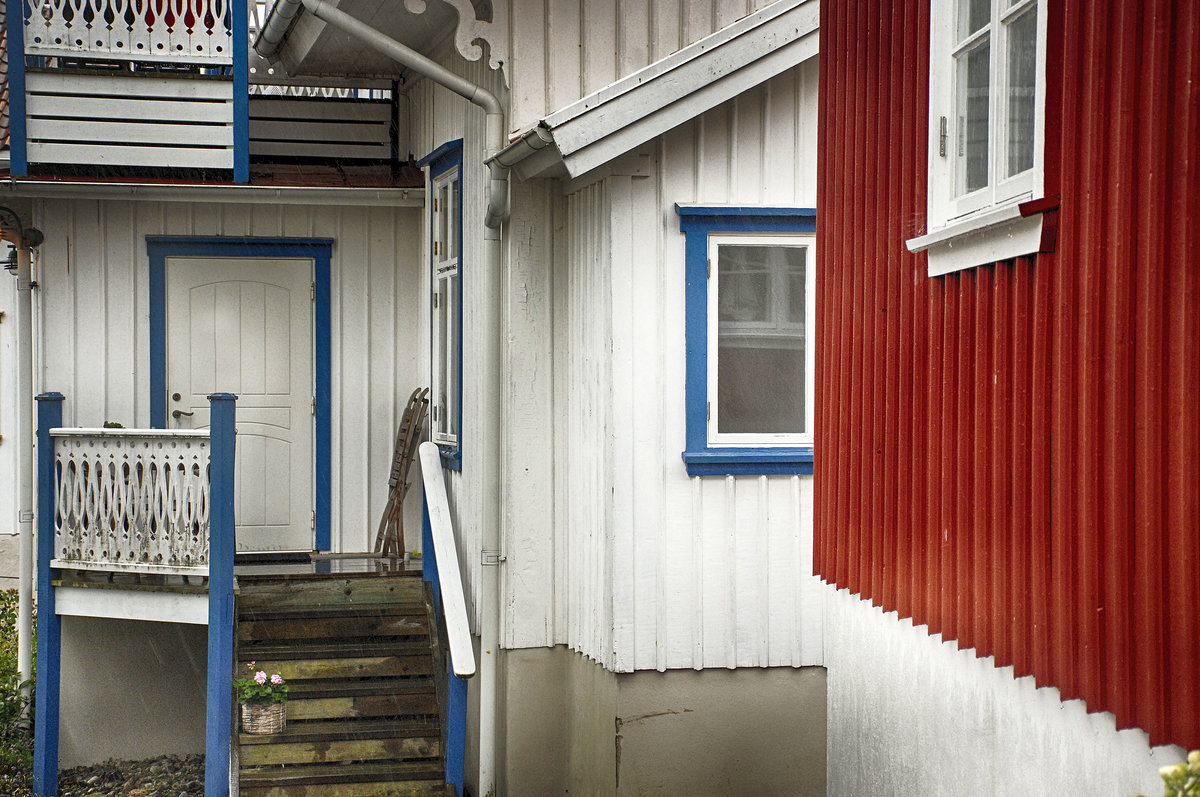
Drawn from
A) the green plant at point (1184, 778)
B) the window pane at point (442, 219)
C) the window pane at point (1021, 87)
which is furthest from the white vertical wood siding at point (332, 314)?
the green plant at point (1184, 778)

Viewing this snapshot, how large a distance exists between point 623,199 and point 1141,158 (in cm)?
414

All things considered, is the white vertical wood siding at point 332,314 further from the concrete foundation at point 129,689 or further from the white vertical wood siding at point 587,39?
the white vertical wood siding at point 587,39

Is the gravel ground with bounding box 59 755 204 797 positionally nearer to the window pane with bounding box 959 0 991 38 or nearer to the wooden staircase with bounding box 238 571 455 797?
the wooden staircase with bounding box 238 571 455 797

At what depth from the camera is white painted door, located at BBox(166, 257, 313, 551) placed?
33.9 ft

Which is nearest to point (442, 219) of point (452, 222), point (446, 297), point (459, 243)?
point (452, 222)

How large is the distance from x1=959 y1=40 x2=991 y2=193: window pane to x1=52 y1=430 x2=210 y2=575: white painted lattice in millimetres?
5687

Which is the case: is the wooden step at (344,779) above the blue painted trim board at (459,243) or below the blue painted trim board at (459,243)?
below

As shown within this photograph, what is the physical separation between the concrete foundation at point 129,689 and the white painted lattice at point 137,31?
13.6 ft

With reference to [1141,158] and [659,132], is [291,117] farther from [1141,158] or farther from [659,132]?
[1141,158]

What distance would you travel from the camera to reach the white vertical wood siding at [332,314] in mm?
10039

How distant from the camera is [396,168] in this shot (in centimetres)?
1010

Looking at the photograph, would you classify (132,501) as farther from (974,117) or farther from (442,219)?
(974,117)

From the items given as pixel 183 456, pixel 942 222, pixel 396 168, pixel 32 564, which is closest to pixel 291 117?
pixel 396 168

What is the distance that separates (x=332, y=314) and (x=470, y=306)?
2.52m
